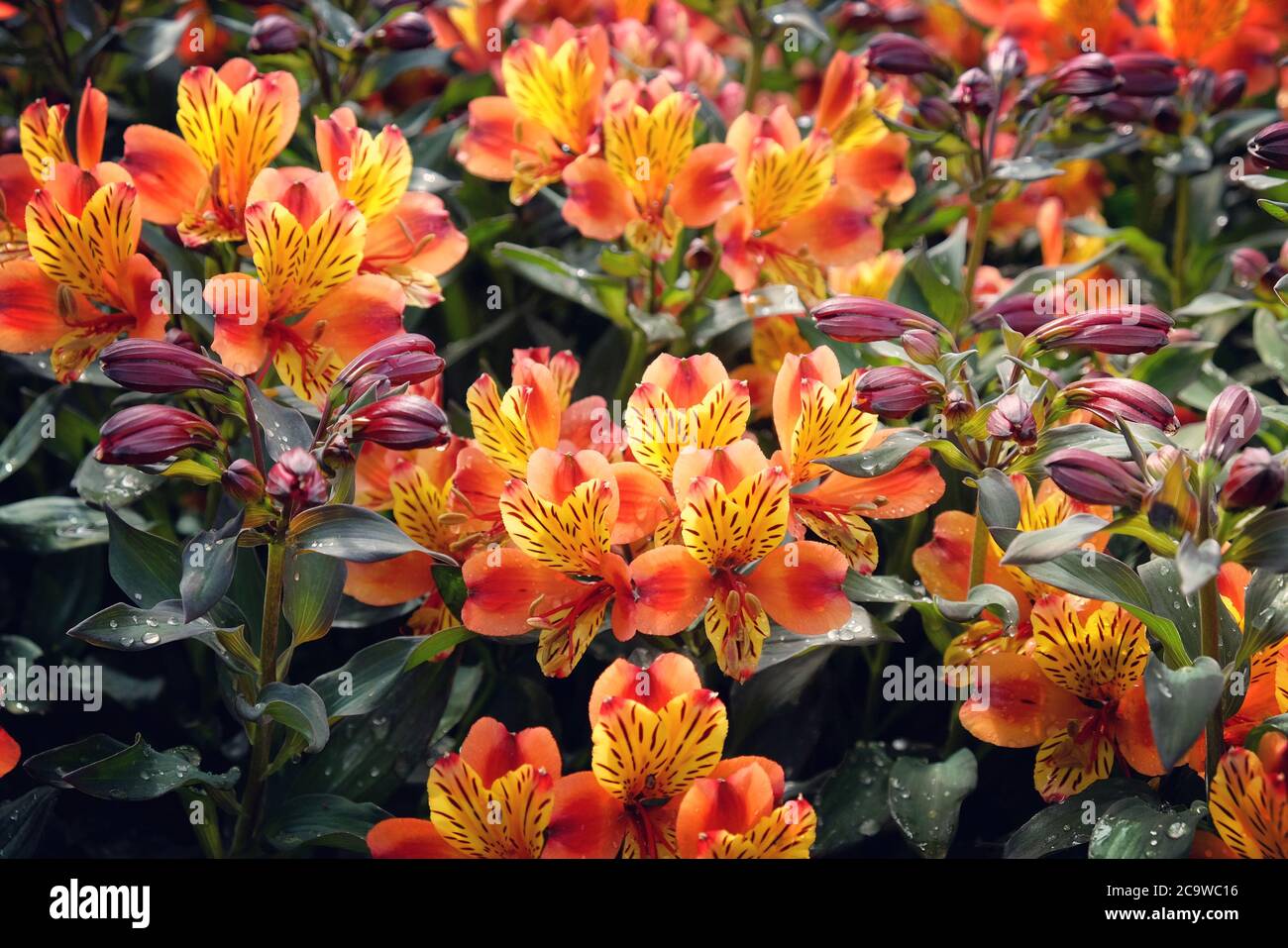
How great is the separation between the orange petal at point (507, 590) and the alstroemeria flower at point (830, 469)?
0.19 m

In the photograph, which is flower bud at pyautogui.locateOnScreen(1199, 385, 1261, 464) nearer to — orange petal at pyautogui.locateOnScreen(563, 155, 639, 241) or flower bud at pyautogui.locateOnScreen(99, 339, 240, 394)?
orange petal at pyautogui.locateOnScreen(563, 155, 639, 241)

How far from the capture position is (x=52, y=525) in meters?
1.17

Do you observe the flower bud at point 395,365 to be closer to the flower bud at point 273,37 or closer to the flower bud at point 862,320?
the flower bud at point 862,320

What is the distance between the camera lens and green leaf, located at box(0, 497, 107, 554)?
3.79 ft

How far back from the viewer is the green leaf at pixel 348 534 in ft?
2.79

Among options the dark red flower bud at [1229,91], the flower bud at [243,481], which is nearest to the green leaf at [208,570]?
the flower bud at [243,481]

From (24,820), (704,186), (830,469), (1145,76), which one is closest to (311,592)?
(24,820)

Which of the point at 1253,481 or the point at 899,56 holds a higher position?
the point at 899,56

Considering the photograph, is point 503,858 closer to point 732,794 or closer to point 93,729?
point 732,794

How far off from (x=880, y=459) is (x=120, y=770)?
61 centimetres

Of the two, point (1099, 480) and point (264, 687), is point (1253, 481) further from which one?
point (264, 687)

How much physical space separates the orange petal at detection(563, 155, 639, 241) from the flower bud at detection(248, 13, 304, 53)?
1.14ft

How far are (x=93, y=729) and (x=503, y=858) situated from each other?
1.73ft

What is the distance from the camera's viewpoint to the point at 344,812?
967 mm
